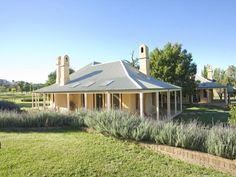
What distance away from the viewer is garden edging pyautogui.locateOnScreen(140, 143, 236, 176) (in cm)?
591

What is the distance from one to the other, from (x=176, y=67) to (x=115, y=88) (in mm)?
15238

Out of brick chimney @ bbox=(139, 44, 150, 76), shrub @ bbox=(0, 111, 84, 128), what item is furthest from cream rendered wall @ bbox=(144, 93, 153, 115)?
shrub @ bbox=(0, 111, 84, 128)

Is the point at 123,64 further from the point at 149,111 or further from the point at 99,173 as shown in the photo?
the point at 99,173

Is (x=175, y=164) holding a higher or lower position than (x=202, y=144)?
lower

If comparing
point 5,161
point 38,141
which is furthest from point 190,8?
point 5,161

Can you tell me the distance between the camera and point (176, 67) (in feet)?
97.6

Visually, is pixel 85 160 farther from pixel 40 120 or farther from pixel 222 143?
pixel 40 120

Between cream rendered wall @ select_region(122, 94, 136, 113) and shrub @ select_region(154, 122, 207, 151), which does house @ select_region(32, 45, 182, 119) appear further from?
shrub @ select_region(154, 122, 207, 151)

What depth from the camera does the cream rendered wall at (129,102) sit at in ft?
65.1

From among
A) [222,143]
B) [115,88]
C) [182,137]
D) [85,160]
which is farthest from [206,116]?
[85,160]

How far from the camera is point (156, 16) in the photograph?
698 inches

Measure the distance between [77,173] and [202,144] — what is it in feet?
13.5

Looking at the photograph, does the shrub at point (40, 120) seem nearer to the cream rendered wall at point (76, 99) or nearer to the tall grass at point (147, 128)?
the tall grass at point (147, 128)

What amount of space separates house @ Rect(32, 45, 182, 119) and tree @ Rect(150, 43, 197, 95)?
20.4ft
